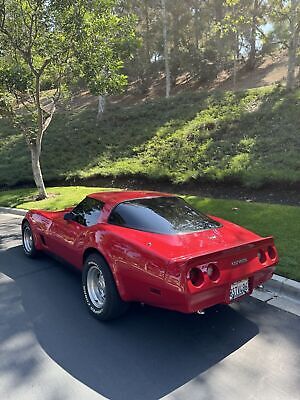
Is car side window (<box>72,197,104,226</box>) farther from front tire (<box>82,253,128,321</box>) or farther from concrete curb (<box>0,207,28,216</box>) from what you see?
concrete curb (<box>0,207,28,216</box>)

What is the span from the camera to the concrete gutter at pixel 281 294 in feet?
13.3

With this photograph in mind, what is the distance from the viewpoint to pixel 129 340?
3.40 meters

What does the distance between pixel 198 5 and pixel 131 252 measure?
96.5 feet

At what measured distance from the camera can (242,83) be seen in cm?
2416

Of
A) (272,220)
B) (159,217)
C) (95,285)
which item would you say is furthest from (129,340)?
(272,220)

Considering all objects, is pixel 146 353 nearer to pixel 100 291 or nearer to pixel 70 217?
pixel 100 291

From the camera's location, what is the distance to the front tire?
362cm

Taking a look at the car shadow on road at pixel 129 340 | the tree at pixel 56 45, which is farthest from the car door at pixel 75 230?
the tree at pixel 56 45

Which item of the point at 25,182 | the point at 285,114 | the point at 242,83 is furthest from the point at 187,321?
the point at 242,83

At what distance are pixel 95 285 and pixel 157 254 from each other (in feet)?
3.66

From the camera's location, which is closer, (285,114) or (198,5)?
(285,114)

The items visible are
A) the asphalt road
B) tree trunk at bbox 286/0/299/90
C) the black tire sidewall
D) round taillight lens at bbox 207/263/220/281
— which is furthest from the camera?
tree trunk at bbox 286/0/299/90

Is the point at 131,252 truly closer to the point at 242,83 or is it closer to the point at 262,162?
the point at 262,162

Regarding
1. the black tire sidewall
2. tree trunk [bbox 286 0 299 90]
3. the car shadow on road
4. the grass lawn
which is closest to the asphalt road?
the car shadow on road
